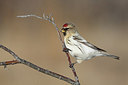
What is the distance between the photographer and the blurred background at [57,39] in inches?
224

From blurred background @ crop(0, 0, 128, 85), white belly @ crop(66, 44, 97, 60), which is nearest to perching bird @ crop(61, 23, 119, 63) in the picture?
white belly @ crop(66, 44, 97, 60)

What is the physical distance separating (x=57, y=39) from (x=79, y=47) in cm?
421

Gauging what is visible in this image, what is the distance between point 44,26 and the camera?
7047 mm

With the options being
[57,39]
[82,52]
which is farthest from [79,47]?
[57,39]

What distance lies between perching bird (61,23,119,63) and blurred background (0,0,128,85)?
2.95 meters

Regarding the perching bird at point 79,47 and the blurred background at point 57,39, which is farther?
the blurred background at point 57,39

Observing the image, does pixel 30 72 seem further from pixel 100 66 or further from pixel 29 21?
pixel 29 21

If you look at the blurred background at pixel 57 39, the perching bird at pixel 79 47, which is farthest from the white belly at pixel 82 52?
the blurred background at pixel 57 39

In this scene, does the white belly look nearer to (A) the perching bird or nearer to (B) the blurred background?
(A) the perching bird

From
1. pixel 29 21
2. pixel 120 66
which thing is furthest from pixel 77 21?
pixel 120 66

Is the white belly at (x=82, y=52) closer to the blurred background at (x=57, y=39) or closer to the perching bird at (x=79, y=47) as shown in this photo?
the perching bird at (x=79, y=47)

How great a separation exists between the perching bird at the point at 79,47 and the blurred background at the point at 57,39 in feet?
9.68

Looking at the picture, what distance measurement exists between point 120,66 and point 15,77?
193 centimetres

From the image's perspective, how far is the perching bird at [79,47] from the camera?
95.5 inches
